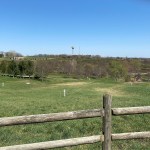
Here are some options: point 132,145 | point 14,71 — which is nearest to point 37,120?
point 132,145

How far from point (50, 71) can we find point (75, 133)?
9177 cm

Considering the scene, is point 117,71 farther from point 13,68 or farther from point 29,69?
point 13,68

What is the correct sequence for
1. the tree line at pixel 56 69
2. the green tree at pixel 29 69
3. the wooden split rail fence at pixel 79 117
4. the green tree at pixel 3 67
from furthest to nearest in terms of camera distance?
1. the green tree at pixel 3 67
2. the tree line at pixel 56 69
3. the green tree at pixel 29 69
4. the wooden split rail fence at pixel 79 117

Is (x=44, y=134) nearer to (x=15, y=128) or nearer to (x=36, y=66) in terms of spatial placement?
(x=15, y=128)

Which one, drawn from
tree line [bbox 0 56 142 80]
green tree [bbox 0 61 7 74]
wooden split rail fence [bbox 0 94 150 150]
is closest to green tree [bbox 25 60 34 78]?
tree line [bbox 0 56 142 80]

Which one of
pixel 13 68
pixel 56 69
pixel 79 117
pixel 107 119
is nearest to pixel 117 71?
pixel 56 69

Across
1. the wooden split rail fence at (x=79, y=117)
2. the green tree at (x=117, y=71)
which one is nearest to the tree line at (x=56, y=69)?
the green tree at (x=117, y=71)

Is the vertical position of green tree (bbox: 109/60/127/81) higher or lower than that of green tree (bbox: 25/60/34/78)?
lower

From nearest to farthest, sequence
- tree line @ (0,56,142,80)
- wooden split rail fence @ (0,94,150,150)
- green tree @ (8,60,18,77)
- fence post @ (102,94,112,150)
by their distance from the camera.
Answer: wooden split rail fence @ (0,94,150,150)
fence post @ (102,94,112,150)
tree line @ (0,56,142,80)
green tree @ (8,60,18,77)

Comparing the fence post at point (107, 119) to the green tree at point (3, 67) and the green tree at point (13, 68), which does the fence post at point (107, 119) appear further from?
the green tree at point (3, 67)

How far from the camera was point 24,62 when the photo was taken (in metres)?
89.6

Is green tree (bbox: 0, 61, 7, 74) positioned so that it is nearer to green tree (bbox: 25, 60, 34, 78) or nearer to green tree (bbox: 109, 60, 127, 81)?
green tree (bbox: 25, 60, 34, 78)

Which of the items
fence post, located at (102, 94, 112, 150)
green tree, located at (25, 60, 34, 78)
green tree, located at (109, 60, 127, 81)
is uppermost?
fence post, located at (102, 94, 112, 150)

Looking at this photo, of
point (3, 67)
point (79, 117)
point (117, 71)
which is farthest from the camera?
point (117, 71)
